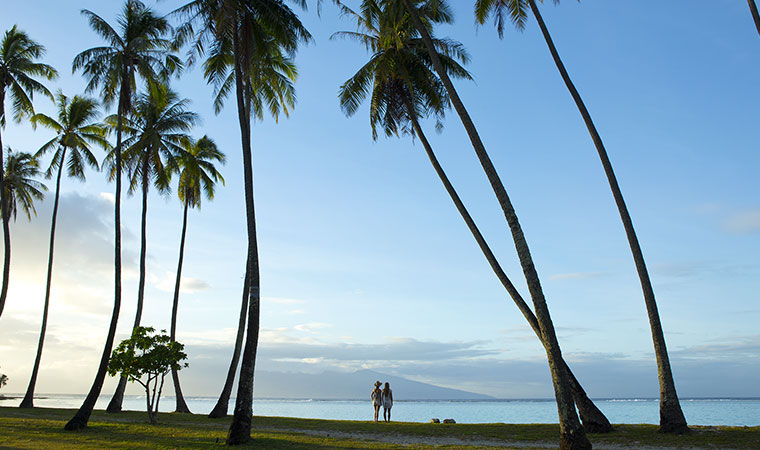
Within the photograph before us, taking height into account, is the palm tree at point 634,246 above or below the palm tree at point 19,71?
below

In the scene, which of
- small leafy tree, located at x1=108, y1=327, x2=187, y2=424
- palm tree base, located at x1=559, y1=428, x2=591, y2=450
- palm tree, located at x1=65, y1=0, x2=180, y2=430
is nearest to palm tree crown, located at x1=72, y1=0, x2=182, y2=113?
palm tree, located at x1=65, y1=0, x2=180, y2=430

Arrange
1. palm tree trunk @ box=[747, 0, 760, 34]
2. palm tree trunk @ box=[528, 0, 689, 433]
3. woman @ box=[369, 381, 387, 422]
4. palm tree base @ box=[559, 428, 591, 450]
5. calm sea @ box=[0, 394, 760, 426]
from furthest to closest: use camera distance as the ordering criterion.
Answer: calm sea @ box=[0, 394, 760, 426] < woman @ box=[369, 381, 387, 422] < palm tree trunk @ box=[528, 0, 689, 433] < palm tree trunk @ box=[747, 0, 760, 34] < palm tree base @ box=[559, 428, 591, 450]

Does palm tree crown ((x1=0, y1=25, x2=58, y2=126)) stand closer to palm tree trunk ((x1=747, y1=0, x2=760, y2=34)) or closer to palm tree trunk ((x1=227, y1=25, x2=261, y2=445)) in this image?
palm tree trunk ((x1=227, y1=25, x2=261, y2=445))

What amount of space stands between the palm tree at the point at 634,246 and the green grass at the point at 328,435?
0.61 meters

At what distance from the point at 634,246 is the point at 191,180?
889 inches

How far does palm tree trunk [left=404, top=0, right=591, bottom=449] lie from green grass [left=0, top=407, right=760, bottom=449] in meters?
2.12

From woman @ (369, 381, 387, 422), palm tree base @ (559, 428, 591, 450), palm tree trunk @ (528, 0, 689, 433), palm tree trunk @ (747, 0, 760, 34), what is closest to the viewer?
palm tree base @ (559, 428, 591, 450)

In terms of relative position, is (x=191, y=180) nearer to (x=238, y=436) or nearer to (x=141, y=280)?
(x=141, y=280)

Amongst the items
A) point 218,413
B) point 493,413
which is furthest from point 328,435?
point 493,413

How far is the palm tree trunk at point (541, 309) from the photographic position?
11.0m

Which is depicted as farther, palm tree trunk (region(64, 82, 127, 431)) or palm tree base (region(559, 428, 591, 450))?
palm tree trunk (region(64, 82, 127, 431))

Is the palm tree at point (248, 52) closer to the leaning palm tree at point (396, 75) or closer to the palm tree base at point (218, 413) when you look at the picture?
the leaning palm tree at point (396, 75)

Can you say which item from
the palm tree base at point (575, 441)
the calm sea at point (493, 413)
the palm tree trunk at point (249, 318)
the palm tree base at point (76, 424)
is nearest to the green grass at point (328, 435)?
the palm tree base at point (76, 424)

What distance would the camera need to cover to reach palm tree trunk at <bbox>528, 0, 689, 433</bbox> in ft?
45.8
